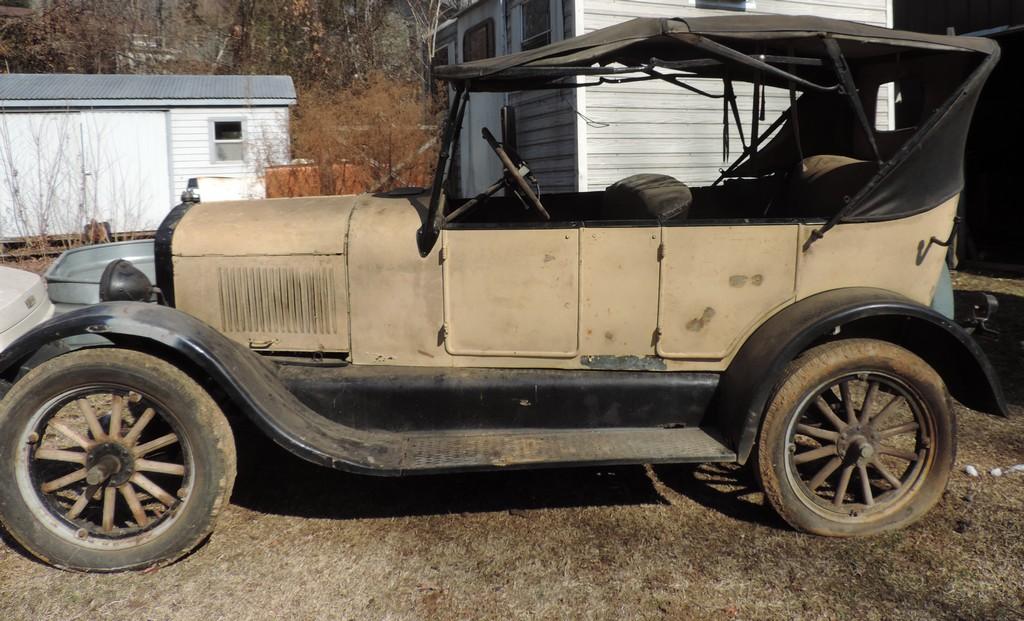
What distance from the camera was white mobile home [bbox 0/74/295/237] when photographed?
13.9 m

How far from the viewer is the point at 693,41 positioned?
128 inches

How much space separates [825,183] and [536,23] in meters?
8.02

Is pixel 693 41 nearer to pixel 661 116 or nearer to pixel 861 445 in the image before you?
pixel 861 445

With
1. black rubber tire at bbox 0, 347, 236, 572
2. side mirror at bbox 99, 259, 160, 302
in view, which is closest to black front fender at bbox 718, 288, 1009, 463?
black rubber tire at bbox 0, 347, 236, 572

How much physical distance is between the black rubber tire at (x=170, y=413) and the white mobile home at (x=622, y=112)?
22.9 feet

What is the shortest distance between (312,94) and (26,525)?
1812 cm

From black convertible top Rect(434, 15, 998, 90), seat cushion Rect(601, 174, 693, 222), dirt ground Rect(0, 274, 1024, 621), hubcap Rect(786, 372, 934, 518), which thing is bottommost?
dirt ground Rect(0, 274, 1024, 621)

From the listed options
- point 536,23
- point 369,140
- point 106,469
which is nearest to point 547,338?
point 106,469

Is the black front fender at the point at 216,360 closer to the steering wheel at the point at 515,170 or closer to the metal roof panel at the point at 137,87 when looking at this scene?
the steering wheel at the point at 515,170

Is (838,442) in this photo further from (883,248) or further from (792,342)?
(883,248)

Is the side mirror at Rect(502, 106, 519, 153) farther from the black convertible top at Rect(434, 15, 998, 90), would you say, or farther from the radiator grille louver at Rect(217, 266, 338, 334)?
the radiator grille louver at Rect(217, 266, 338, 334)

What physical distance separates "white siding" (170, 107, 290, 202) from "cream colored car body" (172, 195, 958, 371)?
1194cm

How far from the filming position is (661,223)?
3545mm

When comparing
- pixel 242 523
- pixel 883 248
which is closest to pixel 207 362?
pixel 242 523
